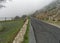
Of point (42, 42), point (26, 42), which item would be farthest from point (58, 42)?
point (26, 42)

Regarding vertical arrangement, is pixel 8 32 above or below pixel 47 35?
below

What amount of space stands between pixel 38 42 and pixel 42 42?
42cm

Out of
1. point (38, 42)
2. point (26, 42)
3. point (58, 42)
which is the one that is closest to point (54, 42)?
point (58, 42)

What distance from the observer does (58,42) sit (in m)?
18.8

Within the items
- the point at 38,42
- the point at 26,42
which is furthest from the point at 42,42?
the point at 26,42

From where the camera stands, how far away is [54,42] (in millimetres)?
18781

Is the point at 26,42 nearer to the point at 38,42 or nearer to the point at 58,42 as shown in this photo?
the point at 38,42

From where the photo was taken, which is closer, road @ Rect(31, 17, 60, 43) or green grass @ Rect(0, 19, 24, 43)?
green grass @ Rect(0, 19, 24, 43)

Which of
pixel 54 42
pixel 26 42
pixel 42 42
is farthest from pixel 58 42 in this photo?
pixel 26 42

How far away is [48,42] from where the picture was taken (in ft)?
61.2

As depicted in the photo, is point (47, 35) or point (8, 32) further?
point (8, 32)

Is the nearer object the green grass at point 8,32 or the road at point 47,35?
the green grass at point 8,32

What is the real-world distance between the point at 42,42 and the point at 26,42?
1.65 m

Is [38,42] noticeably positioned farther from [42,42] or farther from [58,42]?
[58,42]
